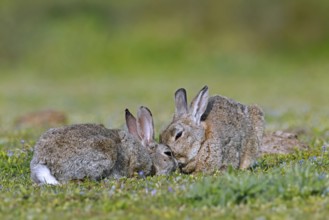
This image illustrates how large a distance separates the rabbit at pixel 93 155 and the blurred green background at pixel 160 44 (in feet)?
66.9

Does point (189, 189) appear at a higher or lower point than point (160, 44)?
lower

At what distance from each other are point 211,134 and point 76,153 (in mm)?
2020

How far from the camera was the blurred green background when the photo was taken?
34475 millimetres

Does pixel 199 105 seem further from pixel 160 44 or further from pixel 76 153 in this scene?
pixel 160 44

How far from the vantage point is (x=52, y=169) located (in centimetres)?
897

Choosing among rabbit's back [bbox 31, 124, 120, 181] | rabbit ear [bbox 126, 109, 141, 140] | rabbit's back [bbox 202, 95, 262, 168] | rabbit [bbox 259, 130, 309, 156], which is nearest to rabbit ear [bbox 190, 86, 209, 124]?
rabbit's back [bbox 202, 95, 262, 168]

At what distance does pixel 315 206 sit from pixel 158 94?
2052 centimetres

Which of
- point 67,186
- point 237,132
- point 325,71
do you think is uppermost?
point 325,71

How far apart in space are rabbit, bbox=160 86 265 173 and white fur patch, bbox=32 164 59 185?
183 centimetres

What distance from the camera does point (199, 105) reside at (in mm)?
10383

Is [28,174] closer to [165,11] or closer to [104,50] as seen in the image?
[104,50]

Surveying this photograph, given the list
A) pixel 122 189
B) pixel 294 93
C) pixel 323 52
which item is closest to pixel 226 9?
pixel 323 52

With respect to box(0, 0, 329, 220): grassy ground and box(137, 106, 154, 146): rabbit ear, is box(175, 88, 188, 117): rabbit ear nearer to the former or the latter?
box(137, 106, 154, 146): rabbit ear

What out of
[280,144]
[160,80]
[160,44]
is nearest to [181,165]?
[280,144]
